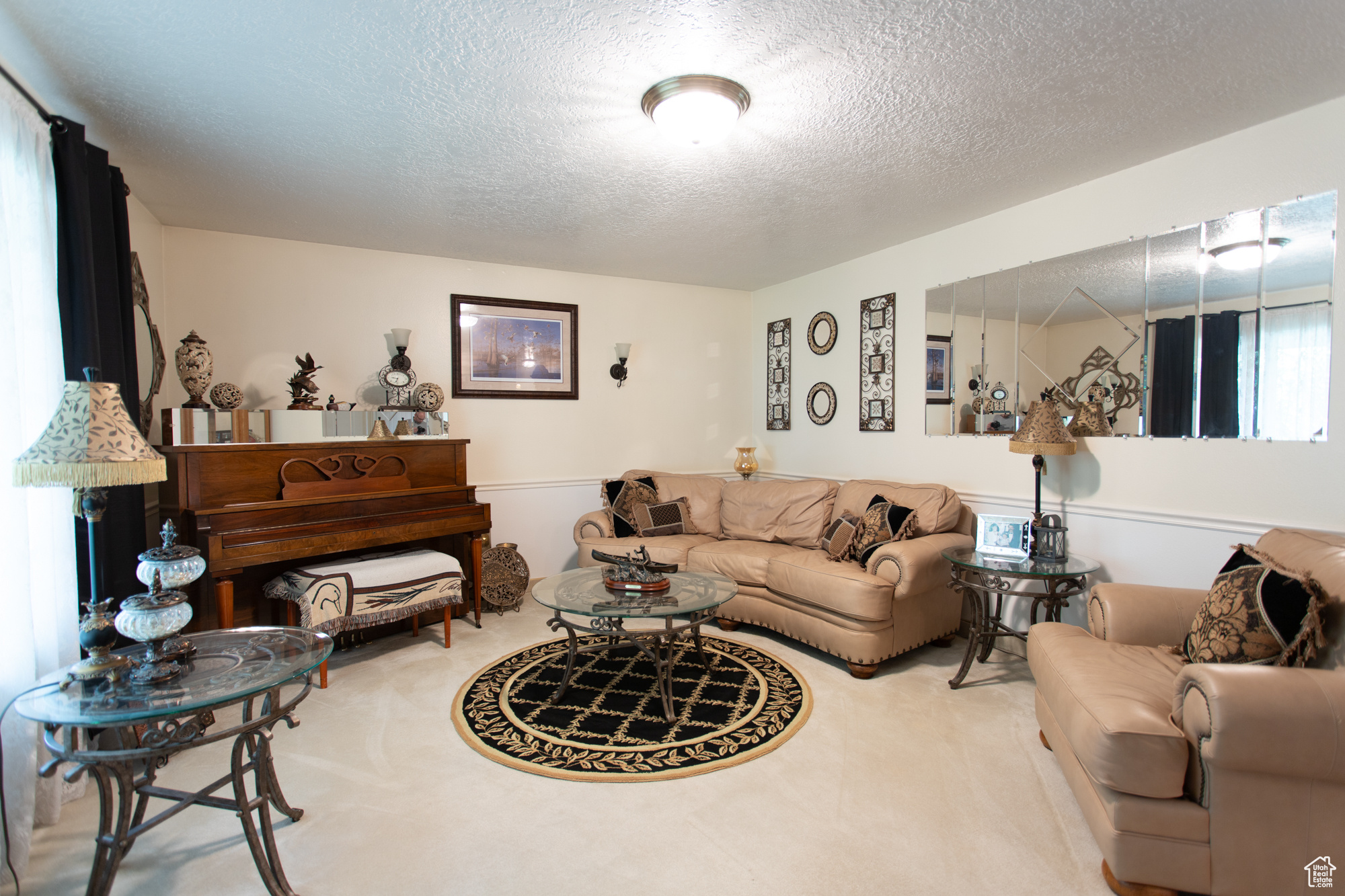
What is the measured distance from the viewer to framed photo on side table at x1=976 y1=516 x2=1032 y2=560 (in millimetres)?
3106

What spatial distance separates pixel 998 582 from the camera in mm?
2912

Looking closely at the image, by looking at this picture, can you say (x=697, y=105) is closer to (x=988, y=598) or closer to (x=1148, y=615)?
(x=1148, y=615)

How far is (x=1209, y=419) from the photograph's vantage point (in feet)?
9.01

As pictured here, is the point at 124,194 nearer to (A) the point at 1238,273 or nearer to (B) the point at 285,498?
(B) the point at 285,498

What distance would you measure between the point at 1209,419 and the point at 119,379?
468cm

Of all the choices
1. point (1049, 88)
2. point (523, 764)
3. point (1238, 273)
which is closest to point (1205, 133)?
point (1238, 273)

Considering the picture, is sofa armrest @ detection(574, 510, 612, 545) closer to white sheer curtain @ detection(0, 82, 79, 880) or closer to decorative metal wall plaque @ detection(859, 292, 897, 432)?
decorative metal wall plaque @ detection(859, 292, 897, 432)

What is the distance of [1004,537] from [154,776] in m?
3.49

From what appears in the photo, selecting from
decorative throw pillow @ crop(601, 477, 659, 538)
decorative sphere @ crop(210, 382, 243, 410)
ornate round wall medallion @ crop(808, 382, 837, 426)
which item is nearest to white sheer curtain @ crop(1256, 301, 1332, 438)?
ornate round wall medallion @ crop(808, 382, 837, 426)

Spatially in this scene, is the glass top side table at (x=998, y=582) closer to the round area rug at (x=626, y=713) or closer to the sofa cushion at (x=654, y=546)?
the round area rug at (x=626, y=713)

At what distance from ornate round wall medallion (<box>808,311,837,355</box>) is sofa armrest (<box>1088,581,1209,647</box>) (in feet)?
9.21

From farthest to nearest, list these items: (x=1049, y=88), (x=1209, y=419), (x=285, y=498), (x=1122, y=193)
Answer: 1. (x=285, y=498)
2. (x=1122, y=193)
3. (x=1209, y=419)
4. (x=1049, y=88)

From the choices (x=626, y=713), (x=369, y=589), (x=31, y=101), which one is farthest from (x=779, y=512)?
(x=31, y=101)

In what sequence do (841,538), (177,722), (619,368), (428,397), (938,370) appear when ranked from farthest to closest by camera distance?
(619,368) → (428,397) → (938,370) → (841,538) → (177,722)
